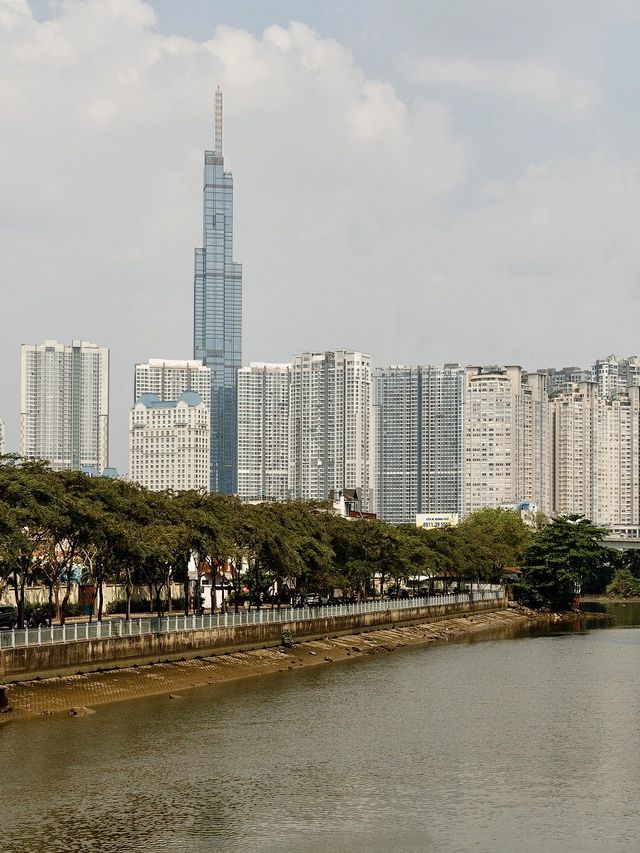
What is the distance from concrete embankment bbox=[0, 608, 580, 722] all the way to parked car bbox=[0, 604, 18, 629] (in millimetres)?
11513

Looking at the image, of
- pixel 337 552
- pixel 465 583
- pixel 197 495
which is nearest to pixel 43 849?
pixel 197 495

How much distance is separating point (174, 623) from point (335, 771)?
30.6m

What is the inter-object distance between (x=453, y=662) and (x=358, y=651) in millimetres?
8583

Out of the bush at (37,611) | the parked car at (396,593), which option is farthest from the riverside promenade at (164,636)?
the parked car at (396,593)

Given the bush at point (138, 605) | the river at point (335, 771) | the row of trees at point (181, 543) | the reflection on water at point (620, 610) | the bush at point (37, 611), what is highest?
the row of trees at point (181, 543)

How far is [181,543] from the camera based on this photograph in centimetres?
8038

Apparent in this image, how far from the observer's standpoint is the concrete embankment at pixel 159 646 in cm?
6222

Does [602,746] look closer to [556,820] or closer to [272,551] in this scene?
[556,820]

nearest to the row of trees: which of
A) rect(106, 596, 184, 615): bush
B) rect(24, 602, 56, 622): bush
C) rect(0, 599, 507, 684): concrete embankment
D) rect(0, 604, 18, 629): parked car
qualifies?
rect(0, 604, 18, 629): parked car

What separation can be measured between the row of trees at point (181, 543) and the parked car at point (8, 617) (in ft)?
3.49

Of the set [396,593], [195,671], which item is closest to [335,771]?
[195,671]

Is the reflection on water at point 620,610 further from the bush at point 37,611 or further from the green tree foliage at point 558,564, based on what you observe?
the bush at point 37,611

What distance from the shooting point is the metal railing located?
63.3 meters

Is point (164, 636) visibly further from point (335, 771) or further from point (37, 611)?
point (335, 771)
